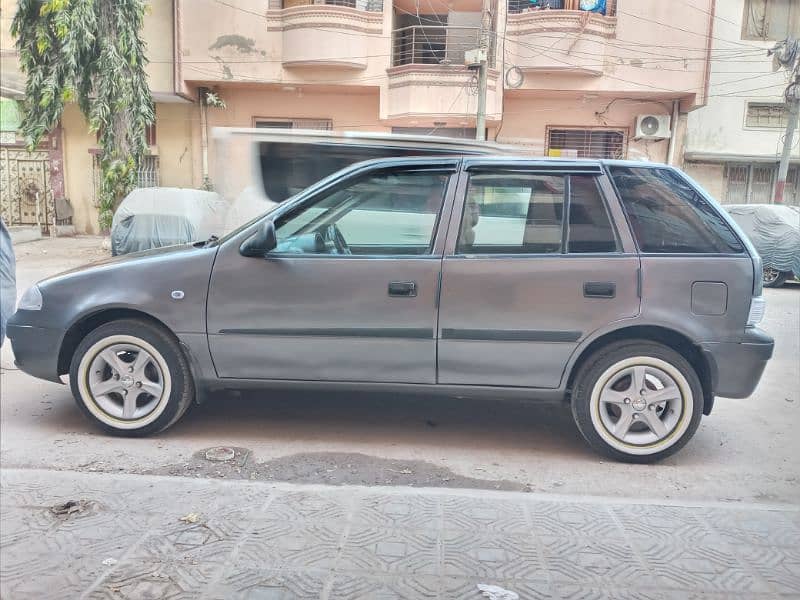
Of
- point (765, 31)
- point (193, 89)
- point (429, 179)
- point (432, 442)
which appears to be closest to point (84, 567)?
point (432, 442)

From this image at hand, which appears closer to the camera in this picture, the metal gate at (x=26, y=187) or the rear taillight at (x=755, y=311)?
the rear taillight at (x=755, y=311)

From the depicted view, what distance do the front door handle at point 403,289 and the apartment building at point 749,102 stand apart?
1815mm

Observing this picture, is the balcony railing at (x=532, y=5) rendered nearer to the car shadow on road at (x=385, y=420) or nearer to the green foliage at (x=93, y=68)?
the car shadow on road at (x=385, y=420)

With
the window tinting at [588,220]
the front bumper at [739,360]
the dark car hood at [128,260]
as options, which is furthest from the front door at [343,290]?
the front bumper at [739,360]

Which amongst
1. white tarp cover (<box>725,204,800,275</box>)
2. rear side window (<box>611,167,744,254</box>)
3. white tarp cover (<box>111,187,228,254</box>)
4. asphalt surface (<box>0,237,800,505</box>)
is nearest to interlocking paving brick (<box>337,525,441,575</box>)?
asphalt surface (<box>0,237,800,505</box>)

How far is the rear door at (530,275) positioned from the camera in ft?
12.5

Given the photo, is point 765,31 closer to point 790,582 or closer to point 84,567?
point 790,582

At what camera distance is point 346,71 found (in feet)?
20.6

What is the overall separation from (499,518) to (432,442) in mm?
1175

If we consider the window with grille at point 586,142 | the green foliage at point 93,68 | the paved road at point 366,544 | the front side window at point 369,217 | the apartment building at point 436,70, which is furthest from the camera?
the green foliage at point 93,68

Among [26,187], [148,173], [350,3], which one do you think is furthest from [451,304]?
[26,187]

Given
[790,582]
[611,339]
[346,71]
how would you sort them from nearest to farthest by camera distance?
[790,582]
[611,339]
[346,71]

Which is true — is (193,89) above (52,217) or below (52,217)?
above

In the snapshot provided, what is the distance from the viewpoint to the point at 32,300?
13.6 feet
